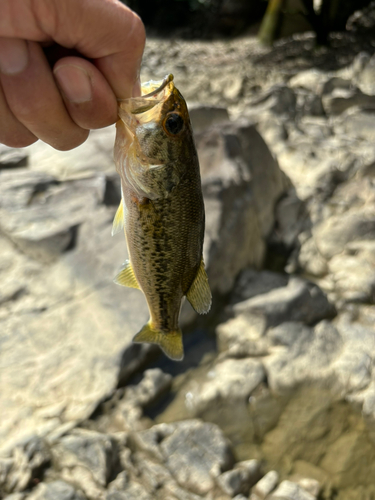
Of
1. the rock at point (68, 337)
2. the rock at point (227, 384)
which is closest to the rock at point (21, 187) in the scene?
the rock at point (68, 337)

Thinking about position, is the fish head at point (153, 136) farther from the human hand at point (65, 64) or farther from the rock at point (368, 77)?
the rock at point (368, 77)

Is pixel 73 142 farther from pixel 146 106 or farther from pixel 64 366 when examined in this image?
pixel 64 366

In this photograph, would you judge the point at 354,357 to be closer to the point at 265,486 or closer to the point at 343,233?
the point at 265,486

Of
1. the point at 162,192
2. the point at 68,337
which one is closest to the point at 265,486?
the point at 68,337

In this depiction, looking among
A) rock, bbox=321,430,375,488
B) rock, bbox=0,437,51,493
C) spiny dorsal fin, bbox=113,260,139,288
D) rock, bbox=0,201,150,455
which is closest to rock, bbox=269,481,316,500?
rock, bbox=321,430,375,488

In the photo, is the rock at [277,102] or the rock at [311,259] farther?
the rock at [277,102]

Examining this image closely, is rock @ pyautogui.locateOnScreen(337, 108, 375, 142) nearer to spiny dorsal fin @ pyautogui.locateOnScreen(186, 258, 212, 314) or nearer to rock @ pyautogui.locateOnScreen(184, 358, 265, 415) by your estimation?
rock @ pyautogui.locateOnScreen(184, 358, 265, 415)

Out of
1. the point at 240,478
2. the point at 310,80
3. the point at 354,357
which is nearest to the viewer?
the point at 240,478
